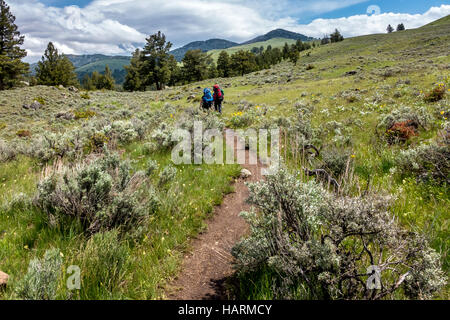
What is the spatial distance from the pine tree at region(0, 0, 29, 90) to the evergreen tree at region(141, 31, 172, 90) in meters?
26.0

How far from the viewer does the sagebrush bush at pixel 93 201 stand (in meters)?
3.58

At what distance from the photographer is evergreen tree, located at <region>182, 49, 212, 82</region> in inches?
2837

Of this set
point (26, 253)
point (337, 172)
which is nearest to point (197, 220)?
point (26, 253)

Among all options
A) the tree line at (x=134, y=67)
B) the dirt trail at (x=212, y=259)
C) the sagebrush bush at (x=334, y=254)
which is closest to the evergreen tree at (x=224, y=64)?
the tree line at (x=134, y=67)

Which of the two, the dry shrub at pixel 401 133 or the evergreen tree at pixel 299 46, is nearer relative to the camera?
the dry shrub at pixel 401 133

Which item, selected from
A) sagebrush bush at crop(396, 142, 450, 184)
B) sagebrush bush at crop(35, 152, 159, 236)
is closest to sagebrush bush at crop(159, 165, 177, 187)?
sagebrush bush at crop(35, 152, 159, 236)

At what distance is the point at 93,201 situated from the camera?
3.72 m

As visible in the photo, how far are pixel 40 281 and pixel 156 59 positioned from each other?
234 ft

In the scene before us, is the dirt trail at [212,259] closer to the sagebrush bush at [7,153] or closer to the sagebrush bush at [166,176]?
the sagebrush bush at [166,176]

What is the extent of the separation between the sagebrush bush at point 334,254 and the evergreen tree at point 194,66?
75729 millimetres

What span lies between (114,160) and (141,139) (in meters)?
5.71

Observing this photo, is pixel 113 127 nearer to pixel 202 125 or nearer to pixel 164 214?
pixel 202 125

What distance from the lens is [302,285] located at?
7.41ft

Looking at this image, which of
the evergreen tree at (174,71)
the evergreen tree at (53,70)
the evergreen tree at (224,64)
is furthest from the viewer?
the evergreen tree at (224,64)
